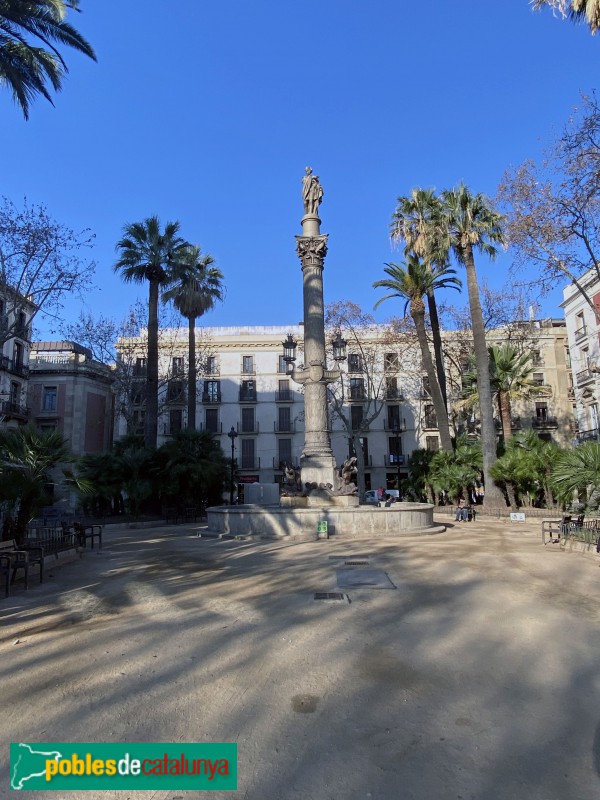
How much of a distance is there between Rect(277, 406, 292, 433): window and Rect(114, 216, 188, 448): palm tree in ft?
62.8

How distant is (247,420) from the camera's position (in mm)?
46312

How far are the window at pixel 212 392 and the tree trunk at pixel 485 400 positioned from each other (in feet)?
88.2

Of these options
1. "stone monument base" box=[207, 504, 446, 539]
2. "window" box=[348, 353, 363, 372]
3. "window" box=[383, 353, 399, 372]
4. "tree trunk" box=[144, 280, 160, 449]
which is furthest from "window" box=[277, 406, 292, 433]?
"stone monument base" box=[207, 504, 446, 539]

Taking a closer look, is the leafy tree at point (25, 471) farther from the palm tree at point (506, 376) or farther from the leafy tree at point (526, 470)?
the palm tree at point (506, 376)

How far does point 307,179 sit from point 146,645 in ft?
61.7

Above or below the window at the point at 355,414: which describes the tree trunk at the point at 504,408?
below

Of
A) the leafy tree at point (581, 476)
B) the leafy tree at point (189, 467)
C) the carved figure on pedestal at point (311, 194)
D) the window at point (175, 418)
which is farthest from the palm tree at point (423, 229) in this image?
the window at point (175, 418)

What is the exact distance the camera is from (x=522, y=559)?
10.6 m

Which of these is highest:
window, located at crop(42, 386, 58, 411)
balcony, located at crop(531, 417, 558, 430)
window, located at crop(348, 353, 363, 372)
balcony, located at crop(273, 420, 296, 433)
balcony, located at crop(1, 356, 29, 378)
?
window, located at crop(348, 353, 363, 372)

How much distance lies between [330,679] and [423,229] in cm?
2694

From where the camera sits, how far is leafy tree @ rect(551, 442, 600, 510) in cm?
1174

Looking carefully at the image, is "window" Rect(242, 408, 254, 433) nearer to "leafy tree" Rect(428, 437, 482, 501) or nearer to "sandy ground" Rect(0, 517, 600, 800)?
"leafy tree" Rect(428, 437, 482, 501)

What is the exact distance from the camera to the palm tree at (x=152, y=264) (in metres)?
27.0

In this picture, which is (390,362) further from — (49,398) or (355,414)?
(49,398)
